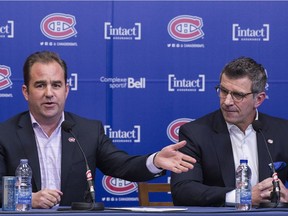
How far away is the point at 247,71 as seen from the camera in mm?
4809

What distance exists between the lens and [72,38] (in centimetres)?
604

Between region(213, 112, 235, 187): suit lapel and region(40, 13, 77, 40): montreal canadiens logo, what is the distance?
5.26ft

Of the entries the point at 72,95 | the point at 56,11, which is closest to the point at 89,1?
the point at 56,11

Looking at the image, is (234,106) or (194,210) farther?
(234,106)

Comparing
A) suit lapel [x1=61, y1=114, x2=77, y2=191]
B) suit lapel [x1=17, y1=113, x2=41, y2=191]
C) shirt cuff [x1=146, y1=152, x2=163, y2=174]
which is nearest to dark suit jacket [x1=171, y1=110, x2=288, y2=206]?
shirt cuff [x1=146, y1=152, x2=163, y2=174]

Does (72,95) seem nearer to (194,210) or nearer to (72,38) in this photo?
(72,38)

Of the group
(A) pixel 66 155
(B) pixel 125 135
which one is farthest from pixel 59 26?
(A) pixel 66 155

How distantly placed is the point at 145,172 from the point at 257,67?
920mm

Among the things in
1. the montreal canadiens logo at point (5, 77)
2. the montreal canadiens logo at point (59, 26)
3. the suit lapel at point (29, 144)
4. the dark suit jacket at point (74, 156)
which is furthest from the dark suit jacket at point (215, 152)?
the montreal canadiens logo at point (5, 77)

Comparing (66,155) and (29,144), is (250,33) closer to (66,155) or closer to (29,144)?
(66,155)

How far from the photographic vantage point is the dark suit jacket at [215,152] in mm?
4652

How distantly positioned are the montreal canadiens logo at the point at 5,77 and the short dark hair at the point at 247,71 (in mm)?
1842

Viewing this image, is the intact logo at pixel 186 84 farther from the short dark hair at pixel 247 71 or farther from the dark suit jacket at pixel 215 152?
the short dark hair at pixel 247 71

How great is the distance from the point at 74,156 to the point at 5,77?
142cm
